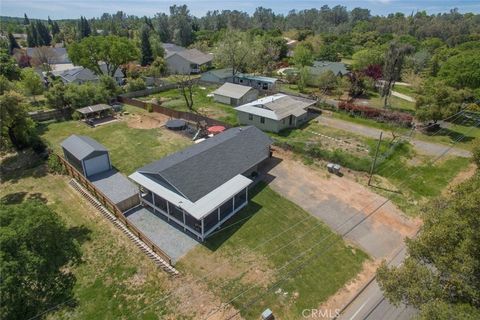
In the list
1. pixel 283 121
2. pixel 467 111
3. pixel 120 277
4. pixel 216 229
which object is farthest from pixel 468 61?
pixel 120 277

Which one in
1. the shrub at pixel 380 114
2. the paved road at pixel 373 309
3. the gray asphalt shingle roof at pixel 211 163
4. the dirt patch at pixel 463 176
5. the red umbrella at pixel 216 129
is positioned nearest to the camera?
the paved road at pixel 373 309

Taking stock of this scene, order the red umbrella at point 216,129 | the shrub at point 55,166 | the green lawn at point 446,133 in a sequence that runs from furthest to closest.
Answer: the green lawn at point 446,133
the red umbrella at point 216,129
the shrub at point 55,166

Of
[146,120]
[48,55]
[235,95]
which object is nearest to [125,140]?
[146,120]

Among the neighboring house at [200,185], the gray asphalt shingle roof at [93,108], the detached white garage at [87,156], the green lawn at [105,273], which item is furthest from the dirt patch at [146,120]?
the green lawn at [105,273]

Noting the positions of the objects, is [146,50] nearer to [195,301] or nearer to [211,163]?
[211,163]

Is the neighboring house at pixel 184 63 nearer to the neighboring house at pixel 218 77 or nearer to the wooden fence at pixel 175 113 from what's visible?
the neighboring house at pixel 218 77

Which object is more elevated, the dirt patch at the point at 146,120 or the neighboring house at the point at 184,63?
the neighboring house at the point at 184,63

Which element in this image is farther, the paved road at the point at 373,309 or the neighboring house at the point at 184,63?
the neighboring house at the point at 184,63
